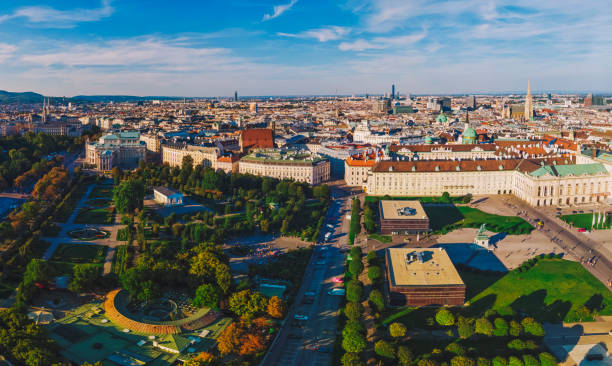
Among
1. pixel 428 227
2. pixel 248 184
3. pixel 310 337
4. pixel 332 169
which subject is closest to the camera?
pixel 310 337

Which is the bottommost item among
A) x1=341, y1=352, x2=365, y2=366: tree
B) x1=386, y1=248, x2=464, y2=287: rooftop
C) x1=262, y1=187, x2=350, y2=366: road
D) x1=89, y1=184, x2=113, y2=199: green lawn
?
x1=262, y1=187, x2=350, y2=366: road

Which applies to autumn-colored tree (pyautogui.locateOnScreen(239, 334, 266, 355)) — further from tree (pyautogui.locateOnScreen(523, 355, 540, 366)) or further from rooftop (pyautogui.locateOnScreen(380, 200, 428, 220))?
rooftop (pyautogui.locateOnScreen(380, 200, 428, 220))

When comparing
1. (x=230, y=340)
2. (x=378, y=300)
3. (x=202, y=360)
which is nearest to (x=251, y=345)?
(x=230, y=340)

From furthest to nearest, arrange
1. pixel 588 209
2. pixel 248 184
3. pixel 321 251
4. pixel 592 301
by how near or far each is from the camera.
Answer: pixel 248 184, pixel 588 209, pixel 321 251, pixel 592 301

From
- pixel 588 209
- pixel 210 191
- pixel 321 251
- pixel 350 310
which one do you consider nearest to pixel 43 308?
pixel 350 310

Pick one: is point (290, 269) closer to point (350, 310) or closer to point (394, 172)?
point (350, 310)

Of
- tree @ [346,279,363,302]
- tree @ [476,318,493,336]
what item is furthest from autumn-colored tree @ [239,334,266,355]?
tree @ [476,318,493,336]
